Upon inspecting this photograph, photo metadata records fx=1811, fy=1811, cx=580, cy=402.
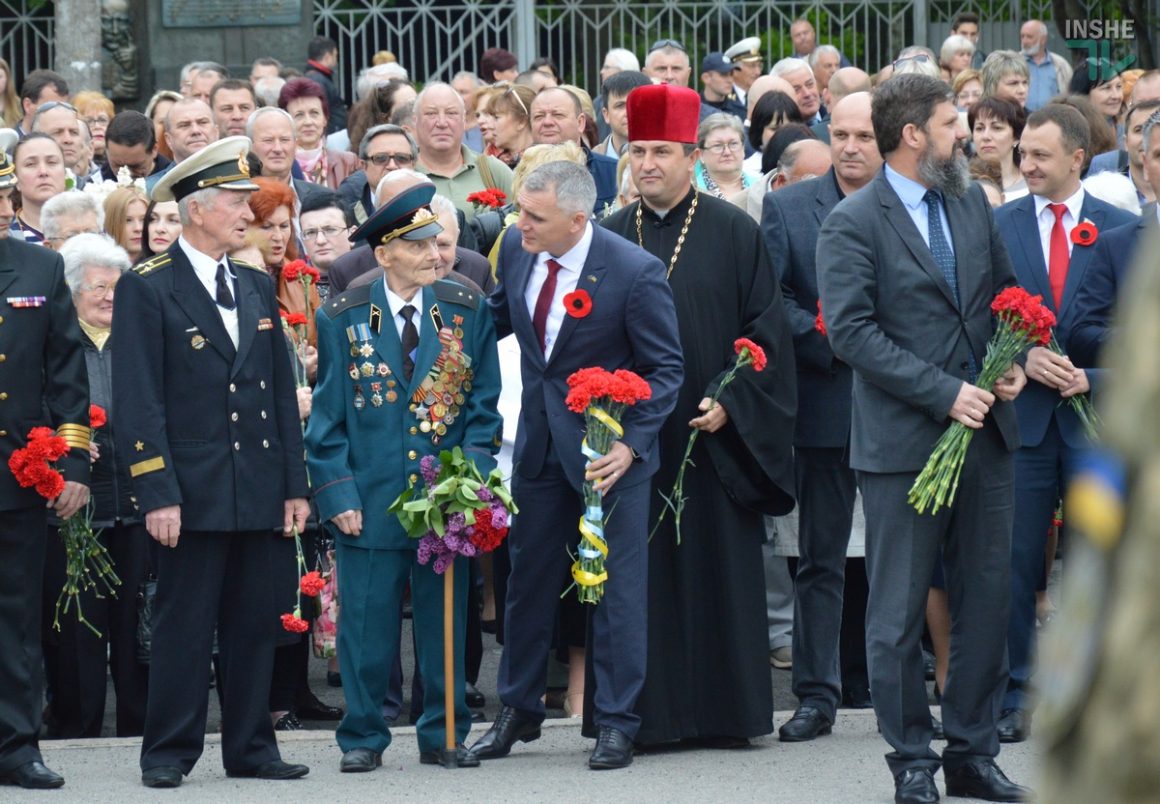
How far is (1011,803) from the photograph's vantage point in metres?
5.45

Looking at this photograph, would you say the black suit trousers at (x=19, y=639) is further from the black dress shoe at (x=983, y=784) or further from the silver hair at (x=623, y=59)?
the silver hair at (x=623, y=59)

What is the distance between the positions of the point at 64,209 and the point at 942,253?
12.7 ft

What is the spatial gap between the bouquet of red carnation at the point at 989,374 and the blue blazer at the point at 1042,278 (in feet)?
2.70

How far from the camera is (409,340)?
19.7 feet

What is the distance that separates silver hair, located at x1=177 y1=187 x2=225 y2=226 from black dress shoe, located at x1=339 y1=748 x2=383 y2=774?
1801mm

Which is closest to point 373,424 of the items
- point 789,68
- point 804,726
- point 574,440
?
point 574,440

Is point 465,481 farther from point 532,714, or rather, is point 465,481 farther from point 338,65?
point 338,65

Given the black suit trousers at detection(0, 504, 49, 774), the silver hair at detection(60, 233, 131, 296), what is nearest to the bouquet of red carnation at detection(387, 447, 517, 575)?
the black suit trousers at detection(0, 504, 49, 774)

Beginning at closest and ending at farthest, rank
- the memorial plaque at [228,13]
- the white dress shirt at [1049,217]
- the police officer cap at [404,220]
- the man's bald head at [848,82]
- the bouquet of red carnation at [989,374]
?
the bouquet of red carnation at [989,374]
the police officer cap at [404,220]
the white dress shirt at [1049,217]
the man's bald head at [848,82]
the memorial plaque at [228,13]

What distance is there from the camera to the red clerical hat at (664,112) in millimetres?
6207

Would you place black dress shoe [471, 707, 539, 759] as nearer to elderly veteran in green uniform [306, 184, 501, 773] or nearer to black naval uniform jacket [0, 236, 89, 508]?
elderly veteran in green uniform [306, 184, 501, 773]

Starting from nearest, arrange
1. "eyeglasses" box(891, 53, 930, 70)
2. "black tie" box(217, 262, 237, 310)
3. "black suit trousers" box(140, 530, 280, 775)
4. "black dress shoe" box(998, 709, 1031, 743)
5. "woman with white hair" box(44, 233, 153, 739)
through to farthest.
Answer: "black suit trousers" box(140, 530, 280, 775)
"black tie" box(217, 262, 237, 310)
"black dress shoe" box(998, 709, 1031, 743)
"woman with white hair" box(44, 233, 153, 739)
"eyeglasses" box(891, 53, 930, 70)

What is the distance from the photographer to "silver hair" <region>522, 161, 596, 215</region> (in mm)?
5898

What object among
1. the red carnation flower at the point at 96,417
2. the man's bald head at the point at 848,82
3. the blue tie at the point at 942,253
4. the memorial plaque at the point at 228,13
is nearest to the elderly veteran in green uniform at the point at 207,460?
the red carnation flower at the point at 96,417
